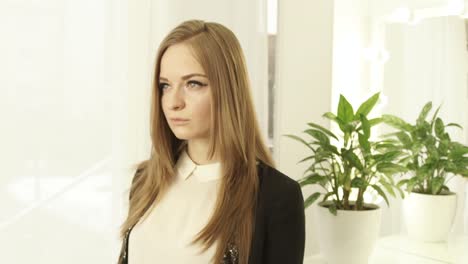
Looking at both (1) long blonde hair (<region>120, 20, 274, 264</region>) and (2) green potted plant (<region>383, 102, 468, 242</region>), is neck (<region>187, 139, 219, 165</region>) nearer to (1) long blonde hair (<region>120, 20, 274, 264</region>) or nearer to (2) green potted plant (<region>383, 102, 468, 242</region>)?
(1) long blonde hair (<region>120, 20, 274, 264</region>)

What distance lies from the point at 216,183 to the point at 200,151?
→ 0.08m

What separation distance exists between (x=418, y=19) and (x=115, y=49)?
119 cm

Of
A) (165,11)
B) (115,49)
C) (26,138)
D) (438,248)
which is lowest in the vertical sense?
(438,248)

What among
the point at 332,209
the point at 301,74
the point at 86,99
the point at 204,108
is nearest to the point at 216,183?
the point at 204,108

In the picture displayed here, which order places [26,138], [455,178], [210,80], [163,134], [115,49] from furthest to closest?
1. [455,178]
2. [115,49]
3. [26,138]
4. [163,134]
5. [210,80]

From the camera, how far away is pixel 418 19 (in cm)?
194

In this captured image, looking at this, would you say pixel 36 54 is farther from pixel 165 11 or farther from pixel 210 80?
pixel 210 80

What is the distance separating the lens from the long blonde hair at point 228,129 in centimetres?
92

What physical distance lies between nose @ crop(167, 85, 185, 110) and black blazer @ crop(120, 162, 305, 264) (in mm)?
226

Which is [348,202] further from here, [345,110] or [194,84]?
[194,84]

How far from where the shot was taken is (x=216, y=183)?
996 millimetres

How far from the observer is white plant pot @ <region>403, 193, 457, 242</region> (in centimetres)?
182

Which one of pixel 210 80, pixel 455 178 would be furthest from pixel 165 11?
pixel 455 178

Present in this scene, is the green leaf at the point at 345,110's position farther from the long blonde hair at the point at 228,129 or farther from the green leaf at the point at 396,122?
the long blonde hair at the point at 228,129
